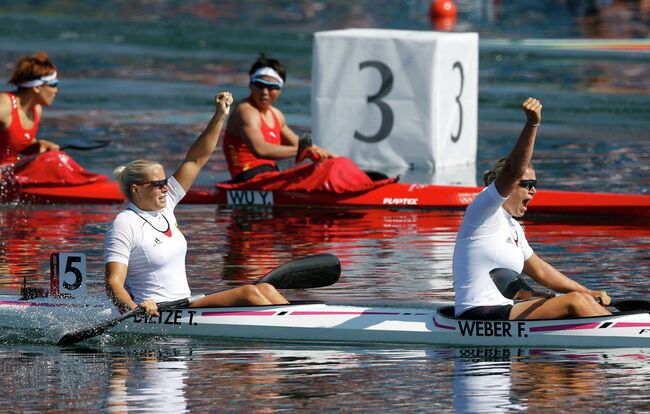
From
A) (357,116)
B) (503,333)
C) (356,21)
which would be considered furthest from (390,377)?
(356,21)

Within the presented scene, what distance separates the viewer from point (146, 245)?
31.1 ft

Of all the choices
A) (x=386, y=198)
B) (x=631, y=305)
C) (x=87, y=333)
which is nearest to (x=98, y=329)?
(x=87, y=333)

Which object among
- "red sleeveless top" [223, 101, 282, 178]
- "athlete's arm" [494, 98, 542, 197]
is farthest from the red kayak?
"athlete's arm" [494, 98, 542, 197]

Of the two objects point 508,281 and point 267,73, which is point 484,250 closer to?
point 508,281

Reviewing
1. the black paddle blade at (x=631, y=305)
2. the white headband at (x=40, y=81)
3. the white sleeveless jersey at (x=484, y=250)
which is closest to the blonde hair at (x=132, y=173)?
the white sleeveless jersey at (x=484, y=250)

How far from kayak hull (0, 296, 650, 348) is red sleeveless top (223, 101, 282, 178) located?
215 inches

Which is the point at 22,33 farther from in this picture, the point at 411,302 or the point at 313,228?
the point at 411,302

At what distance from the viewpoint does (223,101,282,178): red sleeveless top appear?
1560cm

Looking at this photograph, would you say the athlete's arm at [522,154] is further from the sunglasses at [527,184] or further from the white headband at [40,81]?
the white headband at [40,81]

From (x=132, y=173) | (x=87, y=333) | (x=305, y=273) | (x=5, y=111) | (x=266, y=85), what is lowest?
(x=87, y=333)

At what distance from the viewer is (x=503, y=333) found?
9.34m

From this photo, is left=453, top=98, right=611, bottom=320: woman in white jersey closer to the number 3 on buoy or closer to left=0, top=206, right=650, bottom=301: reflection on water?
left=0, top=206, right=650, bottom=301: reflection on water

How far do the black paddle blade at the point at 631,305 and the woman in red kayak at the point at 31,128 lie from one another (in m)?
7.37

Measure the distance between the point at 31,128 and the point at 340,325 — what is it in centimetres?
683
